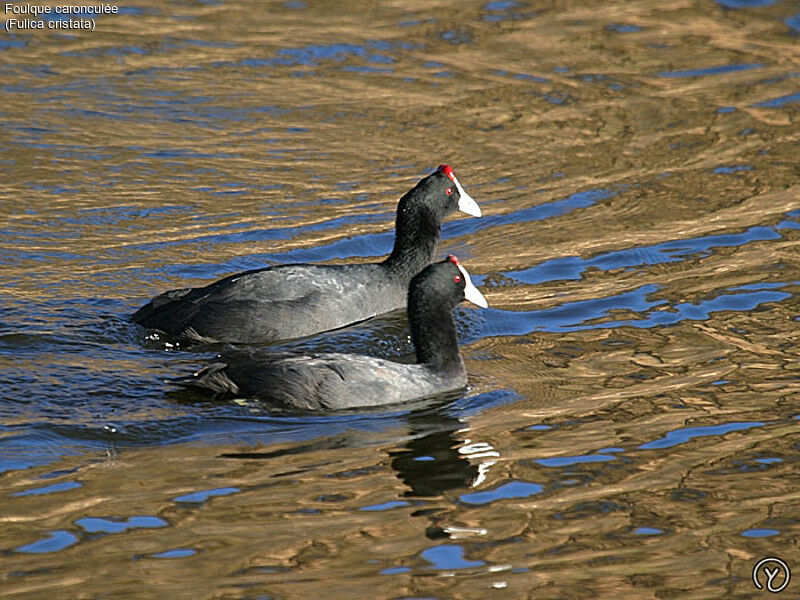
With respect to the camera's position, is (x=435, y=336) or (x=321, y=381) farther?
(x=435, y=336)

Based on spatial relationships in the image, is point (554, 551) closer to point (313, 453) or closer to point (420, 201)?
point (313, 453)

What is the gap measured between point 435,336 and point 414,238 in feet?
5.99

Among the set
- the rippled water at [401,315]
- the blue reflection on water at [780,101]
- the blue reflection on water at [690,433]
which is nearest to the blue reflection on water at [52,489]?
the rippled water at [401,315]

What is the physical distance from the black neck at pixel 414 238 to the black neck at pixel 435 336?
157 centimetres

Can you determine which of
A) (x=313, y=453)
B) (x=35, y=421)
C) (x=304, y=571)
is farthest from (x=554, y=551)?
(x=35, y=421)

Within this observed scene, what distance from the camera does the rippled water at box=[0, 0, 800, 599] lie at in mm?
5512

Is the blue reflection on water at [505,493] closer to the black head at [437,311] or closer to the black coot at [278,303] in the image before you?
the black head at [437,311]

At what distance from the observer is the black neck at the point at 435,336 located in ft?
24.6

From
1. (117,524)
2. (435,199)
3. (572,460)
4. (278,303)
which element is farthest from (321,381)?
(435,199)

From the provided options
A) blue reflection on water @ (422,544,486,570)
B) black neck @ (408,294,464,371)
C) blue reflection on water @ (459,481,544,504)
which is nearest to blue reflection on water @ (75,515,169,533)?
blue reflection on water @ (422,544,486,570)

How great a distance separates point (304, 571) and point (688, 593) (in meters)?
1.44

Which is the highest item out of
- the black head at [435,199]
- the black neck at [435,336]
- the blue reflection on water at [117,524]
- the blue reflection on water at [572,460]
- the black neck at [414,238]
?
the black head at [435,199]

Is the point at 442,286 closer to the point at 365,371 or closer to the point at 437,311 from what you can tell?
the point at 437,311

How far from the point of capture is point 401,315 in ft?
29.9
